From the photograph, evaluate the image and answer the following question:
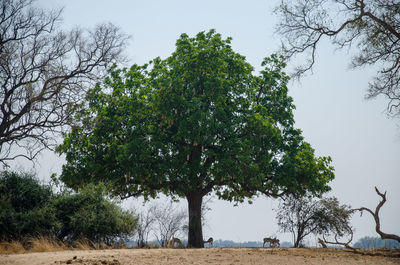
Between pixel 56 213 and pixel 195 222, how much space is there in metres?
10.1

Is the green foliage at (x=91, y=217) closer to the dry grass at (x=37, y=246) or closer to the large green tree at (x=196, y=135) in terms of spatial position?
the dry grass at (x=37, y=246)

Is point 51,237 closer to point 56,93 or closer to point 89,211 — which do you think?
point 89,211

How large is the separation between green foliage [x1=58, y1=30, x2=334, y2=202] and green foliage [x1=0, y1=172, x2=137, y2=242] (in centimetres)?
495

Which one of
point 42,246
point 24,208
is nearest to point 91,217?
point 42,246

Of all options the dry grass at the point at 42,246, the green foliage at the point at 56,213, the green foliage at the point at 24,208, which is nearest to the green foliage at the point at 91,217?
the green foliage at the point at 56,213

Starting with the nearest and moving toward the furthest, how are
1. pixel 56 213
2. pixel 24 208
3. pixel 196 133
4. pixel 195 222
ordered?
pixel 24 208, pixel 56 213, pixel 196 133, pixel 195 222

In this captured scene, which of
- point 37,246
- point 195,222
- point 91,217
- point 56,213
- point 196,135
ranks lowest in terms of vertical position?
point 37,246

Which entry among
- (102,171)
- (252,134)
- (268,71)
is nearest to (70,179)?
A: (102,171)

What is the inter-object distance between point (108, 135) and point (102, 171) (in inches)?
99.9

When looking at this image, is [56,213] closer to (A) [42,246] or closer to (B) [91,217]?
(B) [91,217]

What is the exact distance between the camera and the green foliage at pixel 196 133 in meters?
23.3

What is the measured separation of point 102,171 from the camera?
25109 millimetres

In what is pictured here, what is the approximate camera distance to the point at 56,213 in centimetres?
1791

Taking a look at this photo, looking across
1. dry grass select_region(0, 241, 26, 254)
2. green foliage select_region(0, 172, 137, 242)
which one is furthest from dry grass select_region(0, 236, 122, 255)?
green foliage select_region(0, 172, 137, 242)
